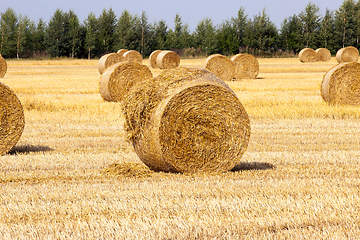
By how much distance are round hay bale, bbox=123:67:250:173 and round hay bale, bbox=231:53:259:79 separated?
20.1 meters

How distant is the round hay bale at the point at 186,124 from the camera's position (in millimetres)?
6684

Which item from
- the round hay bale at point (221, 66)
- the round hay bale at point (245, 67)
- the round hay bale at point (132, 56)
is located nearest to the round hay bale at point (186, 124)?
the round hay bale at point (221, 66)

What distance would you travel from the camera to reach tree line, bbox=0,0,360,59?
59.4m

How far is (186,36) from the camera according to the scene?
7162 cm

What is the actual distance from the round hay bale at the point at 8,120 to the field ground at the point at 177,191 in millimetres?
207

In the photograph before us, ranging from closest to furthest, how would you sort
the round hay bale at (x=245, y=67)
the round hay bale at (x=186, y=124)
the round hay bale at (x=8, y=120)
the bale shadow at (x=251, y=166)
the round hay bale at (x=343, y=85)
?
the round hay bale at (x=186, y=124)
the bale shadow at (x=251, y=166)
the round hay bale at (x=8, y=120)
the round hay bale at (x=343, y=85)
the round hay bale at (x=245, y=67)

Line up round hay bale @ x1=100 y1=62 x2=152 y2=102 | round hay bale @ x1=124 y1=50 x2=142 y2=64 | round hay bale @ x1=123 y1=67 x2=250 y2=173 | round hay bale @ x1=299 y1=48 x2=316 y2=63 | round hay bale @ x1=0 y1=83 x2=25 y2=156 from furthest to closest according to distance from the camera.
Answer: round hay bale @ x1=299 y1=48 x2=316 y2=63, round hay bale @ x1=124 y1=50 x2=142 y2=64, round hay bale @ x1=100 y1=62 x2=152 y2=102, round hay bale @ x1=0 y1=83 x2=25 y2=156, round hay bale @ x1=123 y1=67 x2=250 y2=173

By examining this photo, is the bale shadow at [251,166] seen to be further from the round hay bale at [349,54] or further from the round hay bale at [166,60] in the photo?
the round hay bale at [349,54]

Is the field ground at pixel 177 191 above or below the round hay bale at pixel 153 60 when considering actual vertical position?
below

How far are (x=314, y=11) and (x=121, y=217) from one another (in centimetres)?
6526

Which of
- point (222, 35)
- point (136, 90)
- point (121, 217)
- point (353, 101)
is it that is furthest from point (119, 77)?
point (222, 35)

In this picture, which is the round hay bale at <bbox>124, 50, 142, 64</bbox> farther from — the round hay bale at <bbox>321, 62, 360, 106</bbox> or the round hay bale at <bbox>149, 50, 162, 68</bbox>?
the round hay bale at <bbox>321, 62, 360, 106</bbox>

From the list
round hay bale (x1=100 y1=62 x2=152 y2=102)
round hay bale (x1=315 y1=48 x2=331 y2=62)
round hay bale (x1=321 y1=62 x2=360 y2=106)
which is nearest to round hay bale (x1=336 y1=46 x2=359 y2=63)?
round hay bale (x1=315 y1=48 x2=331 y2=62)

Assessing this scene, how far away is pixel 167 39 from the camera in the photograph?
219 ft
